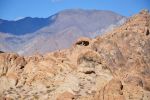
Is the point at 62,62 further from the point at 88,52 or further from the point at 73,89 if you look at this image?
the point at 73,89

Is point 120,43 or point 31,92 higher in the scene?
point 120,43

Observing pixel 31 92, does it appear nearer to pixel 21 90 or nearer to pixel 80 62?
pixel 21 90

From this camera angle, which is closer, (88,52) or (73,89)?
(73,89)

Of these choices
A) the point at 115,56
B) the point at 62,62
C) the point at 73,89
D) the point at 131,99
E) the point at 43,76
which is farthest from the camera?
the point at 115,56

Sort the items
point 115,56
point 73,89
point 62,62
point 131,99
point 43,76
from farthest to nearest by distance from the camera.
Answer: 1. point 115,56
2. point 62,62
3. point 43,76
4. point 73,89
5. point 131,99

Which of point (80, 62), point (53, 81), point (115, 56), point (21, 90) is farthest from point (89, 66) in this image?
point (115, 56)

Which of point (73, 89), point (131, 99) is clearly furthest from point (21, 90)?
point (131, 99)

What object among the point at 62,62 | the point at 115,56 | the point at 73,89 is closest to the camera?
the point at 73,89

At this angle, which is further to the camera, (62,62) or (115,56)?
(115,56)

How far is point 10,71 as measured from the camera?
162 feet

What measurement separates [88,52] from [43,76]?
18.8 feet

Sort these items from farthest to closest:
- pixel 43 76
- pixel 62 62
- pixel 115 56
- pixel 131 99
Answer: pixel 115 56
pixel 62 62
pixel 43 76
pixel 131 99

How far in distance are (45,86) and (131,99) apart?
389 inches

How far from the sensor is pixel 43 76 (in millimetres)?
47656
